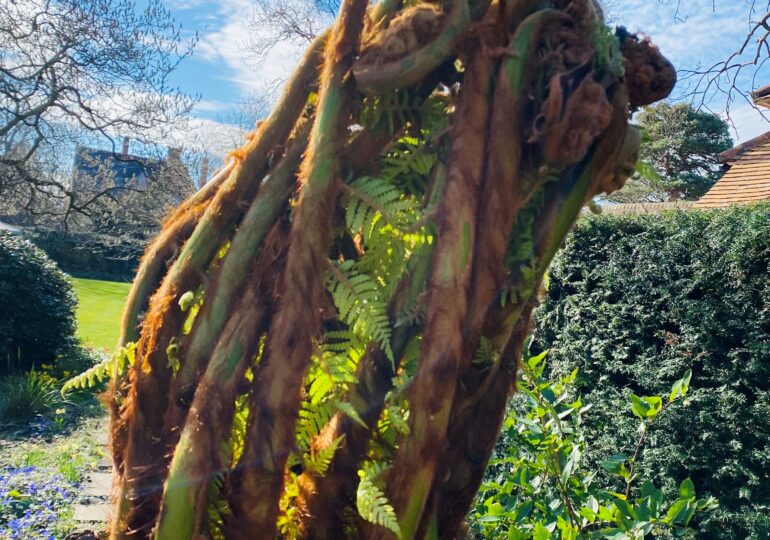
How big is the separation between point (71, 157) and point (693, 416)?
15.4 m

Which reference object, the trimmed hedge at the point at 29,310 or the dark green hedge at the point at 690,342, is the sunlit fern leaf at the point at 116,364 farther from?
the trimmed hedge at the point at 29,310

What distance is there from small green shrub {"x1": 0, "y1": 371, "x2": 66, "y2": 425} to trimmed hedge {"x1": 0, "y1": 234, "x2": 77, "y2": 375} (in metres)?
0.96

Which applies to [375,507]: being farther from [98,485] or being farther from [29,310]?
[29,310]

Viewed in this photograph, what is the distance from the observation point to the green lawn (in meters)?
15.0

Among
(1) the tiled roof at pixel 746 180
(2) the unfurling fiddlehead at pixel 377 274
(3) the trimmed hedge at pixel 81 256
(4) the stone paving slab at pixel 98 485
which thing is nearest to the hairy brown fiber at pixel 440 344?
(2) the unfurling fiddlehead at pixel 377 274

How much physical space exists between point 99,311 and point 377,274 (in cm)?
2007

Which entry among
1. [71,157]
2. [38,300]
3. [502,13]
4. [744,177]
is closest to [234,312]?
[502,13]

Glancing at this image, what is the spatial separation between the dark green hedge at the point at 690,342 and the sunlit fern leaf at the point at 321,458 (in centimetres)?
469

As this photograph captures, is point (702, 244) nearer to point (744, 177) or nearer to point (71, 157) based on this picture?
point (744, 177)

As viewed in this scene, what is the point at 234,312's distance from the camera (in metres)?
0.85

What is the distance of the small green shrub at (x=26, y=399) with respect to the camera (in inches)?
321

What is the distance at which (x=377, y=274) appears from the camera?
2.91 feet

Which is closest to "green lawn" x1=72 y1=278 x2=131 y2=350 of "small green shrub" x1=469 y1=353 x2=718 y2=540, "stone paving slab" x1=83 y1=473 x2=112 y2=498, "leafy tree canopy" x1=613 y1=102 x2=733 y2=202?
"stone paving slab" x1=83 y1=473 x2=112 y2=498

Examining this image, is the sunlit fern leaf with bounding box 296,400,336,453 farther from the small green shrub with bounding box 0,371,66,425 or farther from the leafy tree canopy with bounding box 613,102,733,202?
the leafy tree canopy with bounding box 613,102,733,202
